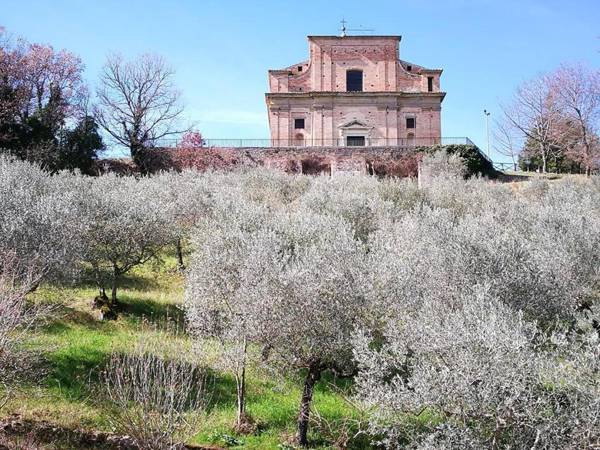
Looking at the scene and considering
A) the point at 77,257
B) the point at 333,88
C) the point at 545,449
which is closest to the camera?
the point at 545,449

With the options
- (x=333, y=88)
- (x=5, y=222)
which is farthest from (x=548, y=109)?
(x=5, y=222)

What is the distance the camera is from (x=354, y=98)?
158ft

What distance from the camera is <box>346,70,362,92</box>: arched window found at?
49.1m

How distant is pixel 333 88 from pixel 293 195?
64.1 ft

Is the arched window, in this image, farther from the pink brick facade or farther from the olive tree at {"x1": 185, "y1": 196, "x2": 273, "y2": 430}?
the olive tree at {"x1": 185, "y1": 196, "x2": 273, "y2": 430}

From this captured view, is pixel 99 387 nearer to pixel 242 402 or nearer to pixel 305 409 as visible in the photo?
pixel 242 402

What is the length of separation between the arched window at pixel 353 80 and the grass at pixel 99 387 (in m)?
34.7

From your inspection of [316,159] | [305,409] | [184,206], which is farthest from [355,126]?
[305,409]

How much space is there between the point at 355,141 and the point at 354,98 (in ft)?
11.7

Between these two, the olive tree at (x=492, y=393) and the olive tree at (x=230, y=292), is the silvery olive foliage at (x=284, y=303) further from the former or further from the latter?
the olive tree at (x=492, y=393)

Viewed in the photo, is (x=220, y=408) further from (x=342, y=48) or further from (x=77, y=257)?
(x=342, y=48)

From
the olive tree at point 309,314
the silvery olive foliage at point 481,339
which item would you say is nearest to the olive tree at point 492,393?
the silvery olive foliage at point 481,339

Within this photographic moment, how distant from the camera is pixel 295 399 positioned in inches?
578

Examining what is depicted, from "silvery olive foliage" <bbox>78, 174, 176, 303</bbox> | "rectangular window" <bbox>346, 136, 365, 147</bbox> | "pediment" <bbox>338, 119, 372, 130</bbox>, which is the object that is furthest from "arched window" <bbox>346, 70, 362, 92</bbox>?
"silvery olive foliage" <bbox>78, 174, 176, 303</bbox>
